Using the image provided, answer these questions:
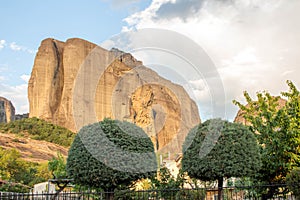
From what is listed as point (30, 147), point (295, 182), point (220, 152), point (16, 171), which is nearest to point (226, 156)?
point (220, 152)

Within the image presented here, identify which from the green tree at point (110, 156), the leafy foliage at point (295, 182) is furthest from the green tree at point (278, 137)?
the green tree at point (110, 156)

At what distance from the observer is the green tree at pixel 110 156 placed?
9336 mm

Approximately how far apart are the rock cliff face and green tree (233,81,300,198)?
7378 centimetres

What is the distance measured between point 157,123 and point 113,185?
31493 millimetres

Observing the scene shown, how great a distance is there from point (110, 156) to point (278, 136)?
5.88 meters

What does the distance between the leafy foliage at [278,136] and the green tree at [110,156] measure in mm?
4200

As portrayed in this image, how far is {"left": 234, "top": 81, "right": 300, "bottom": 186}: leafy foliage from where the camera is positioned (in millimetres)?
11672

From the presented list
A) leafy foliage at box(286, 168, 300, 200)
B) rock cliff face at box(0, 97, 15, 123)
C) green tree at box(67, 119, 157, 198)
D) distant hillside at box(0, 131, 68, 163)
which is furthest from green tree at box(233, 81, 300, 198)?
rock cliff face at box(0, 97, 15, 123)

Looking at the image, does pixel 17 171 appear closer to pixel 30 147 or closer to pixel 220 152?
pixel 30 147

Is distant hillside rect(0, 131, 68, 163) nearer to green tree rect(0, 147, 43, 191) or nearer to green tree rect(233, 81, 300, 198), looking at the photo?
green tree rect(0, 147, 43, 191)

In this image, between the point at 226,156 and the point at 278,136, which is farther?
the point at 278,136

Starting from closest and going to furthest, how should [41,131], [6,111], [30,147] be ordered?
[30,147], [41,131], [6,111]

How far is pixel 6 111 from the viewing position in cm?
7894

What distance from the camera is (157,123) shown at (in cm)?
4100
